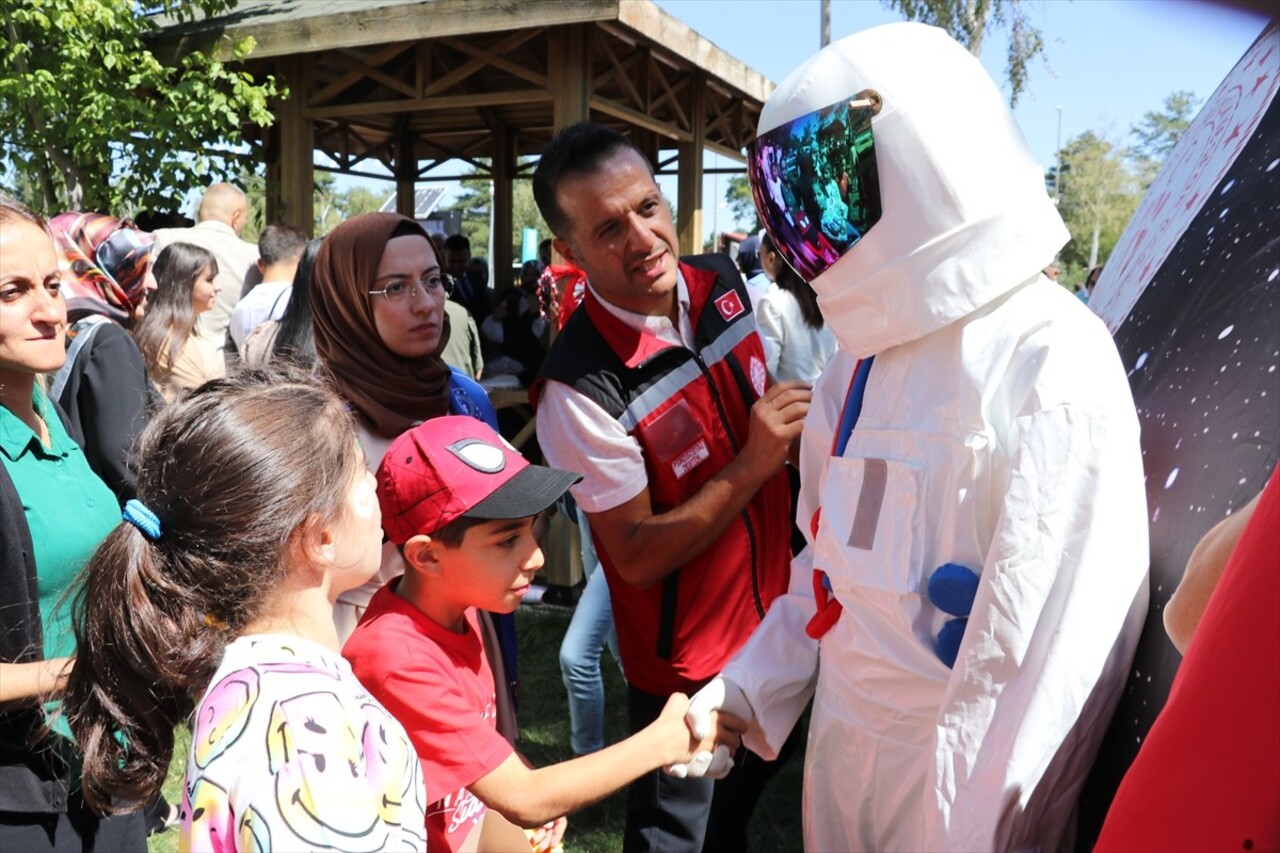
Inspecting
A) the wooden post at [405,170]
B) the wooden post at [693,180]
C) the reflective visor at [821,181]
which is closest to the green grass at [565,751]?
the reflective visor at [821,181]

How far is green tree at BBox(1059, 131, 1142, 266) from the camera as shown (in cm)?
4372

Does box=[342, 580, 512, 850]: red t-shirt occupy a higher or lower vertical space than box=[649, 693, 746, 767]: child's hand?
higher

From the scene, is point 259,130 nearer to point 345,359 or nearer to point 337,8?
point 337,8

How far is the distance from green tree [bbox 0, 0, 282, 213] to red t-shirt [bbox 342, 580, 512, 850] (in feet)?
21.2

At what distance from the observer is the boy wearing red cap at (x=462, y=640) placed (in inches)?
68.9

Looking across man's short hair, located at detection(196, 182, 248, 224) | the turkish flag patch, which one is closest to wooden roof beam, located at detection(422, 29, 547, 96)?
man's short hair, located at detection(196, 182, 248, 224)

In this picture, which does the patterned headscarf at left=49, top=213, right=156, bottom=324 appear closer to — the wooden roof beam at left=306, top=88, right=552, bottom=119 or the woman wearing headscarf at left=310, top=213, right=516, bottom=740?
the woman wearing headscarf at left=310, top=213, right=516, bottom=740

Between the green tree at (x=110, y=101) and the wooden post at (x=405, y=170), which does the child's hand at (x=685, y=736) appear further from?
the wooden post at (x=405, y=170)

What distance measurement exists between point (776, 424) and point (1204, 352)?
984 millimetres

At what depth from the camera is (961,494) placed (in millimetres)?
1345

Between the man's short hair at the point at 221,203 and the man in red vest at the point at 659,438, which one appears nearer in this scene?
the man in red vest at the point at 659,438

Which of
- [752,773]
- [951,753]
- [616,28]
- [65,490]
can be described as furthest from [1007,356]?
[616,28]

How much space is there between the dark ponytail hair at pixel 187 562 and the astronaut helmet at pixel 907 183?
33.1 inches

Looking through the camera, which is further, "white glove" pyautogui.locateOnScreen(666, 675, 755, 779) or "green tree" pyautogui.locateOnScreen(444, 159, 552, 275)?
"green tree" pyautogui.locateOnScreen(444, 159, 552, 275)
